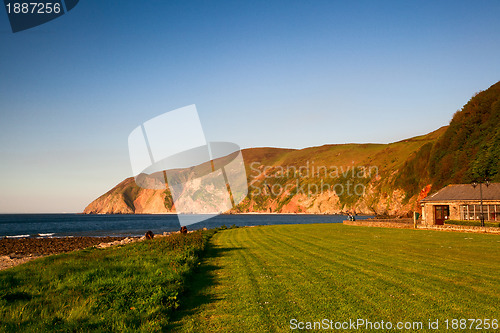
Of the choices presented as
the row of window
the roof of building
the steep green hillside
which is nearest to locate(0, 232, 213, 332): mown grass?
the row of window

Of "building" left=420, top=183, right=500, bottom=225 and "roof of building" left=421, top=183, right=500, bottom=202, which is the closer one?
"building" left=420, top=183, right=500, bottom=225

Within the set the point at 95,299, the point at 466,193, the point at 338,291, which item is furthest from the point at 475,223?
the point at 95,299

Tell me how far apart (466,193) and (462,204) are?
6.44 feet

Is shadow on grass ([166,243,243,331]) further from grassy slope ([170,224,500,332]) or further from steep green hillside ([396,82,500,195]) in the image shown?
steep green hillside ([396,82,500,195])

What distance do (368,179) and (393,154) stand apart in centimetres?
1910

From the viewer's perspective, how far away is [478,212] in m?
42.2

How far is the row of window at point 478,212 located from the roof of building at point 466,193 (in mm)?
1162

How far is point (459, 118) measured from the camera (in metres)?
78.4

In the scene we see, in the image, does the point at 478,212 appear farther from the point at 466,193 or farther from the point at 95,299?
the point at 95,299

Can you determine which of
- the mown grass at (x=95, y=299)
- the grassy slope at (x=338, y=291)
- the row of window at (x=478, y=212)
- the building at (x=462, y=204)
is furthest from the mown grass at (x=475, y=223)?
the mown grass at (x=95, y=299)

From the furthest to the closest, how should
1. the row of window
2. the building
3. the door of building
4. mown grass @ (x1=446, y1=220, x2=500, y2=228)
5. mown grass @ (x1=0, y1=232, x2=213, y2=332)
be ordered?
the door of building, the building, the row of window, mown grass @ (x1=446, y1=220, x2=500, y2=228), mown grass @ (x1=0, y1=232, x2=213, y2=332)

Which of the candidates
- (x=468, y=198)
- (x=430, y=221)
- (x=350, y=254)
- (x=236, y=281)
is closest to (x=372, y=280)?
(x=236, y=281)

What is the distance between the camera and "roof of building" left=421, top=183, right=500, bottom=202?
4159 cm

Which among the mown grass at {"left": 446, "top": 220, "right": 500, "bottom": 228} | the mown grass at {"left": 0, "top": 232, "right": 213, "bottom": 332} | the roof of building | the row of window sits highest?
the roof of building
